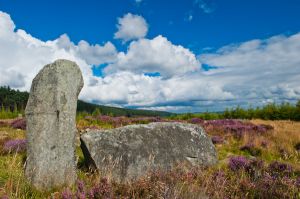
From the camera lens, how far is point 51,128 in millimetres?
6527

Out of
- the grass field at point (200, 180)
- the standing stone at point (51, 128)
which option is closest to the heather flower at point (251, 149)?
the grass field at point (200, 180)

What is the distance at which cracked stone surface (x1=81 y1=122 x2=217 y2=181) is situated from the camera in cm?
782

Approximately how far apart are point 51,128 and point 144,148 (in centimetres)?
274

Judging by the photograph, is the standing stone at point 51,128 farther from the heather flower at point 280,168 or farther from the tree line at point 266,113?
the tree line at point 266,113

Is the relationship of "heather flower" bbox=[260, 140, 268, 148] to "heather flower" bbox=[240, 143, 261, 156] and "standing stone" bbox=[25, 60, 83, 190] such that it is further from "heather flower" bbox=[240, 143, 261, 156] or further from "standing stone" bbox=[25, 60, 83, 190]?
"standing stone" bbox=[25, 60, 83, 190]

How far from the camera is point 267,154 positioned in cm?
1231

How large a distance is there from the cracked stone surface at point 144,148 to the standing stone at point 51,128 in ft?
3.26

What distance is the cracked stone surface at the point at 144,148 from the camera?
308 inches

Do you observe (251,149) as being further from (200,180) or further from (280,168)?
(200,180)

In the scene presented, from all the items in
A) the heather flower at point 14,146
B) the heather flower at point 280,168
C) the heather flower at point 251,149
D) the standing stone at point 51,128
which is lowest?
the heather flower at point 251,149

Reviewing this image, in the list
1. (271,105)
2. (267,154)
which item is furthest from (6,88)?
(267,154)

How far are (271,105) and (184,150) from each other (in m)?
26.0

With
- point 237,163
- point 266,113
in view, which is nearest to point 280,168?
point 237,163

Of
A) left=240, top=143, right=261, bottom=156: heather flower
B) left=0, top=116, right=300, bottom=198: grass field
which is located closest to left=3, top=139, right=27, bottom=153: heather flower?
left=0, top=116, right=300, bottom=198: grass field
